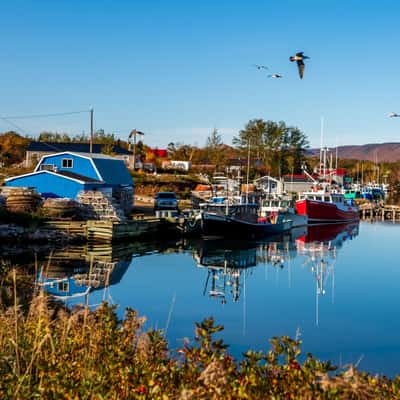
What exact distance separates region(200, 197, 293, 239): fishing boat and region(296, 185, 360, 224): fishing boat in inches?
574

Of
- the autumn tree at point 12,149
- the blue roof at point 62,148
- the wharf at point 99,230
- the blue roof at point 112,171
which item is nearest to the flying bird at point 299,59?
the wharf at point 99,230

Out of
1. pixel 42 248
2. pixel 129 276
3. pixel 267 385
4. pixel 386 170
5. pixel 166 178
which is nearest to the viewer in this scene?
pixel 267 385

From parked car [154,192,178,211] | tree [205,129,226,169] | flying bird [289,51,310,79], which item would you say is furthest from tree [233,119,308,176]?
flying bird [289,51,310,79]

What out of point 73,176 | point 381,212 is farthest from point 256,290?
point 381,212

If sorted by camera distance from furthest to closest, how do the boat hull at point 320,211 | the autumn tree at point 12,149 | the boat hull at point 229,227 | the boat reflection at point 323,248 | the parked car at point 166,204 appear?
1. the autumn tree at point 12,149
2. the boat hull at point 320,211
3. the parked car at point 166,204
4. the boat hull at point 229,227
5. the boat reflection at point 323,248

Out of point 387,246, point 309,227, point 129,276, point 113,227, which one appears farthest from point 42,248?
point 309,227

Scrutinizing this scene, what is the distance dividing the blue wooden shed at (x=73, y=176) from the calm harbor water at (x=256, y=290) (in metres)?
8.16

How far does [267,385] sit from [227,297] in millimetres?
14815

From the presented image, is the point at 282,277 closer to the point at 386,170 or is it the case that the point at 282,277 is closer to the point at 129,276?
the point at 129,276

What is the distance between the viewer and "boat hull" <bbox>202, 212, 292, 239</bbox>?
127 ft

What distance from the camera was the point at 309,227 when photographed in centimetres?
5534

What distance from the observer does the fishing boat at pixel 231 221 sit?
38938 millimetres

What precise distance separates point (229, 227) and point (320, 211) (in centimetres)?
2030

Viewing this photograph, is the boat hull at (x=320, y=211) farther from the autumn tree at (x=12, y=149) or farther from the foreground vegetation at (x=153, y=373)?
the foreground vegetation at (x=153, y=373)
